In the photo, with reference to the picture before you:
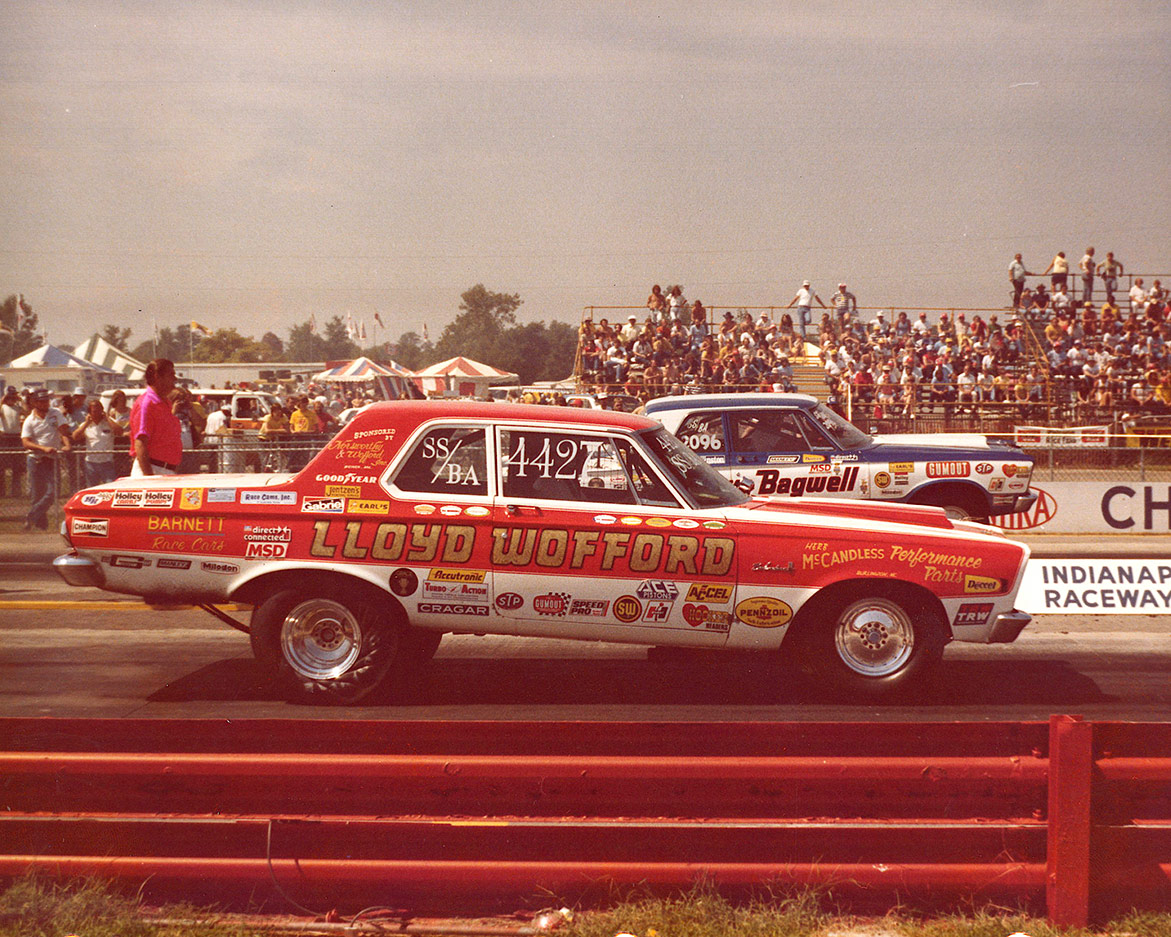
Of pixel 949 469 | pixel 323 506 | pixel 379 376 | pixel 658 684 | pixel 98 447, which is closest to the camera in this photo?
pixel 323 506

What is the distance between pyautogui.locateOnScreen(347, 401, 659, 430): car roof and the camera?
6512mm

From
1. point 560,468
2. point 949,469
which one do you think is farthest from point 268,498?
point 949,469

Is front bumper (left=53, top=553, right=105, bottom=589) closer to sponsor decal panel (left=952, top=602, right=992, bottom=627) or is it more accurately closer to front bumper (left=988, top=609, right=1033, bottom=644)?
sponsor decal panel (left=952, top=602, right=992, bottom=627)

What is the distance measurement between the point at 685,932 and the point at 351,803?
1.12 m

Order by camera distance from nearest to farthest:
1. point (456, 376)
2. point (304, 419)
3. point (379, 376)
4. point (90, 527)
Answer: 1. point (90, 527)
2. point (304, 419)
3. point (456, 376)
4. point (379, 376)

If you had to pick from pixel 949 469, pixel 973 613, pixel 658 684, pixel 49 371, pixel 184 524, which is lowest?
pixel 658 684

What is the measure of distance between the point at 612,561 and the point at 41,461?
1204 cm

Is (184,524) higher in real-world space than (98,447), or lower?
lower

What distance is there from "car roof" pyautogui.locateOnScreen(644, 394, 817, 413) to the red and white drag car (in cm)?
496

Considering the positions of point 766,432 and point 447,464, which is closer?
point 447,464

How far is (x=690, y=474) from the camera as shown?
6.69 metres

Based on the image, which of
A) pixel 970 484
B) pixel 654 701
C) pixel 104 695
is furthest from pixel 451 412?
pixel 970 484

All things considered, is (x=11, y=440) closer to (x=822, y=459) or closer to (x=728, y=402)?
(x=728, y=402)

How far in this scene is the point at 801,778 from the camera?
11.9 ft
